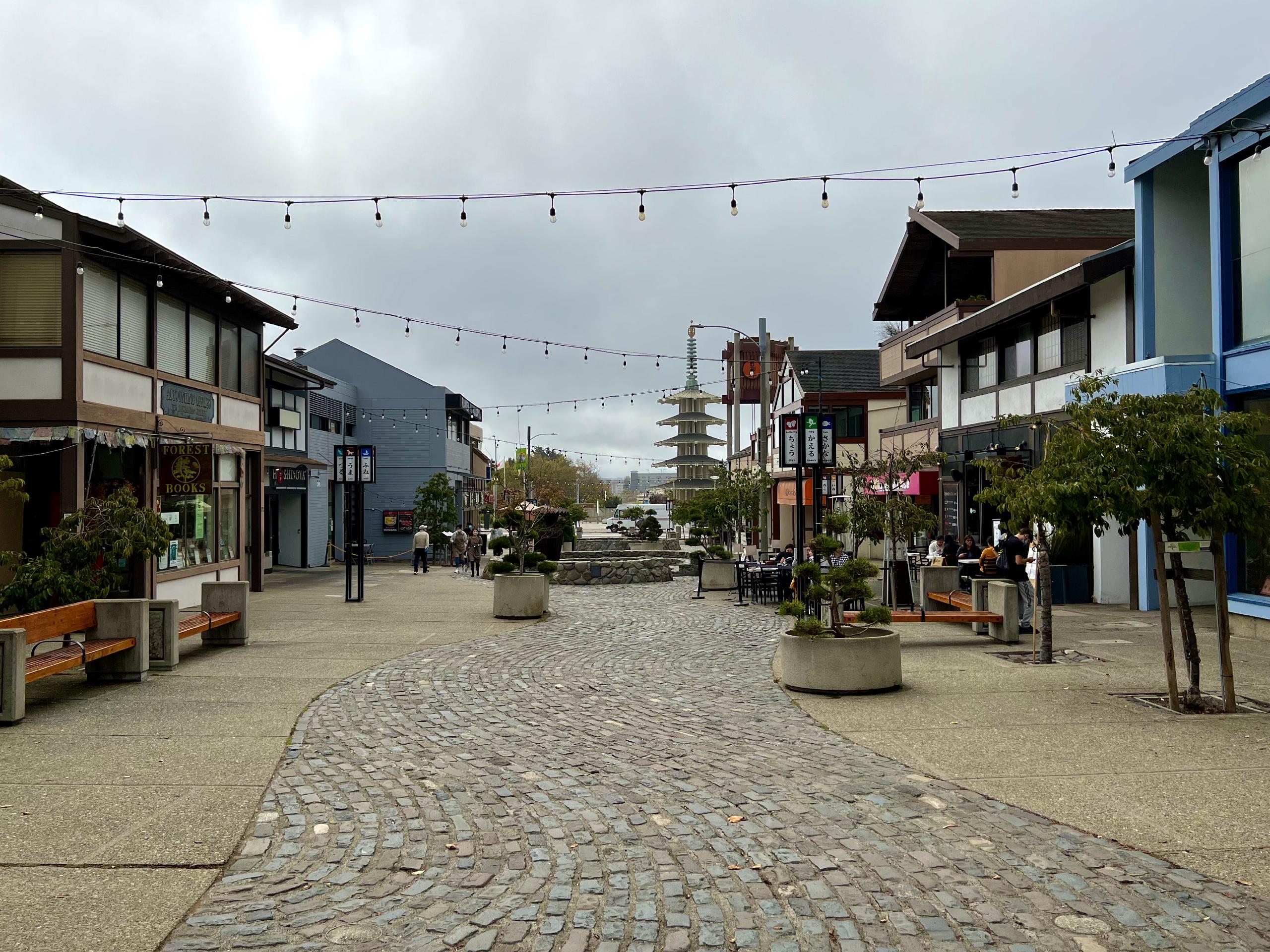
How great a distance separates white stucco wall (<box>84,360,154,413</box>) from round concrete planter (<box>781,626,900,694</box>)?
1242cm

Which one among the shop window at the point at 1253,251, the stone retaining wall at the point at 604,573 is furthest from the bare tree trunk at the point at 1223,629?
the stone retaining wall at the point at 604,573

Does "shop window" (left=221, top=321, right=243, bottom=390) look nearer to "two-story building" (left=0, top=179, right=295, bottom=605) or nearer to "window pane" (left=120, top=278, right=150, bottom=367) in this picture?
"two-story building" (left=0, top=179, right=295, bottom=605)

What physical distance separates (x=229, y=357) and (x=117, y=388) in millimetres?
5326

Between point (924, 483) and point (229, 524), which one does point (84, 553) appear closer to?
point (229, 524)

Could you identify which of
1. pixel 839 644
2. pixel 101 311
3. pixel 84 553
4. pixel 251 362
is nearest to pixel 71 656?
pixel 84 553

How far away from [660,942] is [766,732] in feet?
14.8

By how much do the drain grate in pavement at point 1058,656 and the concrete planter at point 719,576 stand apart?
12.5 m

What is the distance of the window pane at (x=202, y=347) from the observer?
822 inches

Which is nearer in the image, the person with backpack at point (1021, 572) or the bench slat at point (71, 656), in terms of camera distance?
the bench slat at point (71, 656)

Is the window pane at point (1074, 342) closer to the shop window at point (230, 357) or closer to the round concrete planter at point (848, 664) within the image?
the round concrete planter at point (848, 664)

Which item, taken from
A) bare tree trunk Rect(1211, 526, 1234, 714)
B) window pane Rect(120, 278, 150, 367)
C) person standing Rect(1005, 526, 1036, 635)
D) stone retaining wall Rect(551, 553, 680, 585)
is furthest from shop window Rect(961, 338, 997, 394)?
window pane Rect(120, 278, 150, 367)

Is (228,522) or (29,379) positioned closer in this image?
(29,379)

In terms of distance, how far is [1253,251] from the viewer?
1479 centimetres

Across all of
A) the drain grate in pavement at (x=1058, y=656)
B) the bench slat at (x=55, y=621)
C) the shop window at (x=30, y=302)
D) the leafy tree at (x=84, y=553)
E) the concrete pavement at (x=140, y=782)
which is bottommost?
the concrete pavement at (x=140, y=782)
